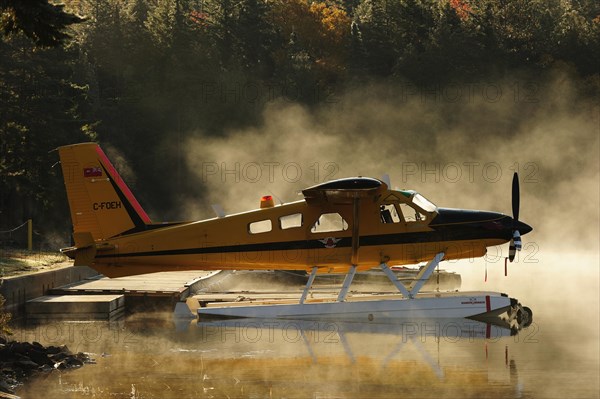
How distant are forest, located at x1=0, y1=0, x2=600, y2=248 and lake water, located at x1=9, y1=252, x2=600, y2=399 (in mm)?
31000

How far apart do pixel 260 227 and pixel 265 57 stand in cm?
5677

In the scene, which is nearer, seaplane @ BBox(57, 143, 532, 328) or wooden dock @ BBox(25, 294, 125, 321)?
seaplane @ BBox(57, 143, 532, 328)

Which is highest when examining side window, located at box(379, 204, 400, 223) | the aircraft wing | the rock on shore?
the aircraft wing

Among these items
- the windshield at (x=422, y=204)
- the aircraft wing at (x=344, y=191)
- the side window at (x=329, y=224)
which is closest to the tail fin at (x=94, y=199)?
the side window at (x=329, y=224)

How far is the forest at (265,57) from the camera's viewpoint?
62.8 metres

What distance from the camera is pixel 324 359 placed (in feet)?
66.6

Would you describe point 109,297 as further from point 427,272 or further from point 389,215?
point 427,272

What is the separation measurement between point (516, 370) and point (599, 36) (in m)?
60.2

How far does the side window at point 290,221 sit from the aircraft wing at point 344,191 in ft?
1.44

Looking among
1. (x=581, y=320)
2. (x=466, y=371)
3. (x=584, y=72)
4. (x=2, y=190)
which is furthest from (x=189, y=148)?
(x=466, y=371)

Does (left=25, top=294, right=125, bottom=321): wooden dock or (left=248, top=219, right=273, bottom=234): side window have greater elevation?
(left=248, top=219, right=273, bottom=234): side window

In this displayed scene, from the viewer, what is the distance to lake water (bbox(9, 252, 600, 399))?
17.4m

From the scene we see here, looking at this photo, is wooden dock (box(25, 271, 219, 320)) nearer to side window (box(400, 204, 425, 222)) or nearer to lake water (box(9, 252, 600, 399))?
lake water (box(9, 252, 600, 399))

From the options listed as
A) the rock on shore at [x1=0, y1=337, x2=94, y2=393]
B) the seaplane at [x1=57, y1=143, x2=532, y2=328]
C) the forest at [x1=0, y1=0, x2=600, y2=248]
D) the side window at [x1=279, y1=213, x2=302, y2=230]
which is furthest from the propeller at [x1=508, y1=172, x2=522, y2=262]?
the forest at [x1=0, y1=0, x2=600, y2=248]
